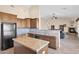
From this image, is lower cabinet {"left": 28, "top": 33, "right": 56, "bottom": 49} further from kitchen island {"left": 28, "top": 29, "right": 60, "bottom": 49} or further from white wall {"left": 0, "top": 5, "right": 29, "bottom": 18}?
white wall {"left": 0, "top": 5, "right": 29, "bottom": 18}

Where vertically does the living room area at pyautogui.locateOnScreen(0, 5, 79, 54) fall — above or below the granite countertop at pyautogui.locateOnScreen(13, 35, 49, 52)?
above

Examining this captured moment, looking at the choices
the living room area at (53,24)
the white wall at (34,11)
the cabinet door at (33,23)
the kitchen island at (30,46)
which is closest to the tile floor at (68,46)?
the living room area at (53,24)

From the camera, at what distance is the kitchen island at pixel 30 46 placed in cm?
124

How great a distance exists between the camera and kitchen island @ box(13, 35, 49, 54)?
124 cm

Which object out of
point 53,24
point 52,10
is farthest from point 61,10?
point 53,24

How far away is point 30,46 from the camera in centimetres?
131

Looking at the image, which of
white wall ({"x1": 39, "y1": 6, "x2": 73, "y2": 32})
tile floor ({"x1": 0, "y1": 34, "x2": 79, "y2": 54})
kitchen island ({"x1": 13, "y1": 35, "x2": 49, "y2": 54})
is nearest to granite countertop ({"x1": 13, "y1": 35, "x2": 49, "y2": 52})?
kitchen island ({"x1": 13, "y1": 35, "x2": 49, "y2": 54})

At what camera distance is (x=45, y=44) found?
4.39 feet

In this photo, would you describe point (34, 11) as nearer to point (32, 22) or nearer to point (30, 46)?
point (32, 22)

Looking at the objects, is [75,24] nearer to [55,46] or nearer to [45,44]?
[55,46]

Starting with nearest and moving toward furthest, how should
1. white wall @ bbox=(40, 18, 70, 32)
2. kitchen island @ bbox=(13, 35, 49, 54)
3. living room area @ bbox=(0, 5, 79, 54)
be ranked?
kitchen island @ bbox=(13, 35, 49, 54) < living room area @ bbox=(0, 5, 79, 54) < white wall @ bbox=(40, 18, 70, 32)
